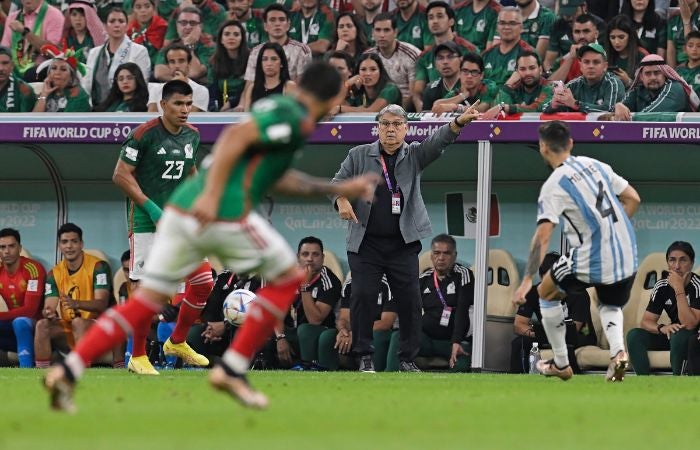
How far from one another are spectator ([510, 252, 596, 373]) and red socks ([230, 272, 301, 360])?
6.66m

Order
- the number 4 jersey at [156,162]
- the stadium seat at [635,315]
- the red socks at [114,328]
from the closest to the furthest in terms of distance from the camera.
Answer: the red socks at [114,328] < the number 4 jersey at [156,162] < the stadium seat at [635,315]

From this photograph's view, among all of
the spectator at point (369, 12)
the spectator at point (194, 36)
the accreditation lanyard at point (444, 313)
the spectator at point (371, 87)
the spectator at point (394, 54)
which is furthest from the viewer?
the spectator at point (194, 36)

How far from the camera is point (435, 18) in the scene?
1483cm

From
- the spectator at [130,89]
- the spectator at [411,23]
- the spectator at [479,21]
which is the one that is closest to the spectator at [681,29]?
the spectator at [479,21]

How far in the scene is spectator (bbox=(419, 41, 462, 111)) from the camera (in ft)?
45.4

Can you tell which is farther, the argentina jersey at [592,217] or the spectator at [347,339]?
the spectator at [347,339]

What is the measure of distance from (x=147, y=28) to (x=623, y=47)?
5.92m

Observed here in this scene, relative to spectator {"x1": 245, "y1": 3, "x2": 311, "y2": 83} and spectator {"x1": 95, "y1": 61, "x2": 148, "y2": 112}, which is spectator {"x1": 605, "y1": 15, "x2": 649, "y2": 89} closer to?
spectator {"x1": 245, "y1": 3, "x2": 311, "y2": 83}

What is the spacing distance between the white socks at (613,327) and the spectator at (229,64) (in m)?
6.39

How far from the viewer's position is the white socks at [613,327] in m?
9.34

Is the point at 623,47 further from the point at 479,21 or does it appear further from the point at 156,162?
the point at 156,162

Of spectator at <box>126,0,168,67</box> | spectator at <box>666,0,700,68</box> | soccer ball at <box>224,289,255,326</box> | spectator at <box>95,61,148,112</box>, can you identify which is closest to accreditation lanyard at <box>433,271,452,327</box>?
soccer ball at <box>224,289,255,326</box>

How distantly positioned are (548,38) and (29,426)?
10.1m

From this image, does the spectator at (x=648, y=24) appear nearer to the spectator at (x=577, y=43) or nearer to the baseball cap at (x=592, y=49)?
the spectator at (x=577, y=43)
